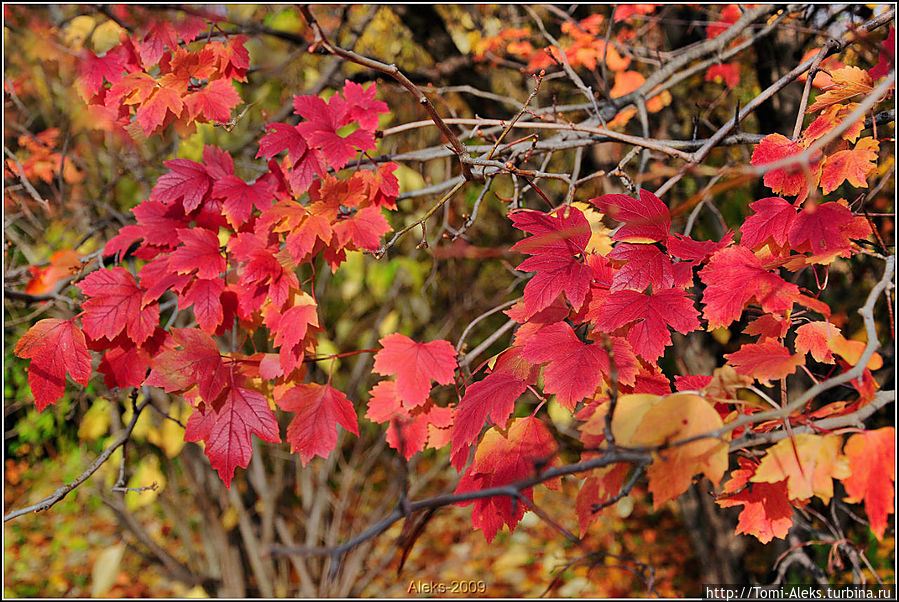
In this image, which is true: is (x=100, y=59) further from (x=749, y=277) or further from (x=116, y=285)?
(x=749, y=277)

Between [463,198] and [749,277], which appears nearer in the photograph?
[749,277]

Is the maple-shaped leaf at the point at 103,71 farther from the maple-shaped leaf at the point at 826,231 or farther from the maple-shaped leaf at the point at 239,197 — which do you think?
the maple-shaped leaf at the point at 826,231

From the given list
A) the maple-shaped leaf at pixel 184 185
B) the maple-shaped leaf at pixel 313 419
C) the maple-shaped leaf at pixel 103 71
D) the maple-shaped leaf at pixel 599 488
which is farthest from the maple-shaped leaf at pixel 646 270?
the maple-shaped leaf at pixel 103 71

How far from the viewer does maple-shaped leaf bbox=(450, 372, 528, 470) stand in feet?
3.43

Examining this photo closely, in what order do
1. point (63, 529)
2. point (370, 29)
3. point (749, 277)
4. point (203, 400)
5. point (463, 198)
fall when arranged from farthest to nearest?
point (63, 529)
point (370, 29)
point (463, 198)
point (203, 400)
point (749, 277)

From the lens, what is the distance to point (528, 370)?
1095 millimetres

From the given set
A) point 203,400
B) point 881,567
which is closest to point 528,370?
point 203,400

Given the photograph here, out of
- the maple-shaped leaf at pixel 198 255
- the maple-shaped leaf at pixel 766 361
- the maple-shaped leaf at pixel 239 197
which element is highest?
the maple-shaped leaf at pixel 239 197

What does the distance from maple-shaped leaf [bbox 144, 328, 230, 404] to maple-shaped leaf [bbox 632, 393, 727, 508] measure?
2.74 ft

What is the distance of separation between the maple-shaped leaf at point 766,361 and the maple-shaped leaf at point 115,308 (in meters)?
1.20

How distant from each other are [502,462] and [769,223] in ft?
2.20

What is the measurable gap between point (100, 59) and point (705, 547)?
10.2 ft

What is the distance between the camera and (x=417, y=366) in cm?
122

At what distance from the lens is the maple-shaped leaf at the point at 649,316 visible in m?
1.03
